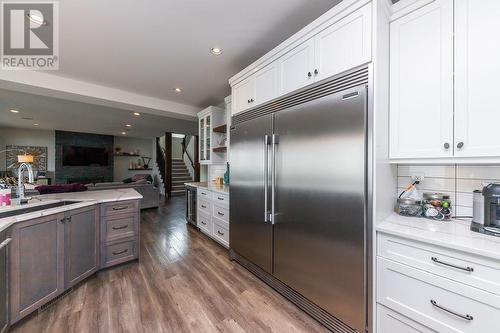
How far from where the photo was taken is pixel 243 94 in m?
2.43

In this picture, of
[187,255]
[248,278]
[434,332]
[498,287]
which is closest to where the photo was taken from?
[498,287]

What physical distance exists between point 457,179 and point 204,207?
322cm

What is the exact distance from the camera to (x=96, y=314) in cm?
170

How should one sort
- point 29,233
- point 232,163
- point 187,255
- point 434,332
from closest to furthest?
point 434,332
point 29,233
point 232,163
point 187,255

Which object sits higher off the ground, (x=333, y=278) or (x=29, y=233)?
(x=29, y=233)

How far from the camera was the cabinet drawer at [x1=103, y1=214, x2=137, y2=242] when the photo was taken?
238cm

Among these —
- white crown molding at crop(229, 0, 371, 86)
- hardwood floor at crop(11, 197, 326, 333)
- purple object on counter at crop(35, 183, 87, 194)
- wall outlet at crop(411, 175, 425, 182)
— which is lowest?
hardwood floor at crop(11, 197, 326, 333)

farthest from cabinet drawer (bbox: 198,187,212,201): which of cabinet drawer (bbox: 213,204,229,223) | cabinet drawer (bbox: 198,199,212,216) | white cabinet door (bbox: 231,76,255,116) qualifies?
white cabinet door (bbox: 231,76,255,116)

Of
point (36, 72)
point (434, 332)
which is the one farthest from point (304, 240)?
point (36, 72)

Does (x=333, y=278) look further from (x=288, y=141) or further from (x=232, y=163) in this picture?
(x=232, y=163)

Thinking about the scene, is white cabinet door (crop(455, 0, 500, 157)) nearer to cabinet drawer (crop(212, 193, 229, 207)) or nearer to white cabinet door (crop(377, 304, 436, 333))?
white cabinet door (crop(377, 304, 436, 333))

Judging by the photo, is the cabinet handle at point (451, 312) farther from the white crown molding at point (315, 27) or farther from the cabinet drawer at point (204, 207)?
the cabinet drawer at point (204, 207)

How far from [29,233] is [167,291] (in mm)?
1277

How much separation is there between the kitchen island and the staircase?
6061 mm
